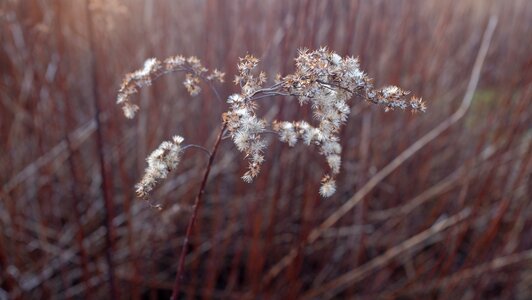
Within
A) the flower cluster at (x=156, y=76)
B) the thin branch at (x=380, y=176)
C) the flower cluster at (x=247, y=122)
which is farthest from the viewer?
the thin branch at (x=380, y=176)

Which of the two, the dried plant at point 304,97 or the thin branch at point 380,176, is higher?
the thin branch at point 380,176

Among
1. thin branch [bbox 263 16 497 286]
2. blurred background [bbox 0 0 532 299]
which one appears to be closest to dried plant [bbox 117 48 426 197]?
blurred background [bbox 0 0 532 299]

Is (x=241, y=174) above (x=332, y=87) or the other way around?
above

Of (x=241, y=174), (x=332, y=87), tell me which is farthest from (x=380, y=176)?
(x=332, y=87)

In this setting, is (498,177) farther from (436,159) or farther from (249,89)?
(249,89)

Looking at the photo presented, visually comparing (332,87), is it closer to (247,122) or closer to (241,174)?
(247,122)

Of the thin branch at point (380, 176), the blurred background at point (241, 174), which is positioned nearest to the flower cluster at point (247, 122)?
the blurred background at point (241, 174)

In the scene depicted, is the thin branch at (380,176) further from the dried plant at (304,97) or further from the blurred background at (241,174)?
the dried plant at (304,97)

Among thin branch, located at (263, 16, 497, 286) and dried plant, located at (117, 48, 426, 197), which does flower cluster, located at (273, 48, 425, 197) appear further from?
thin branch, located at (263, 16, 497, 286)
